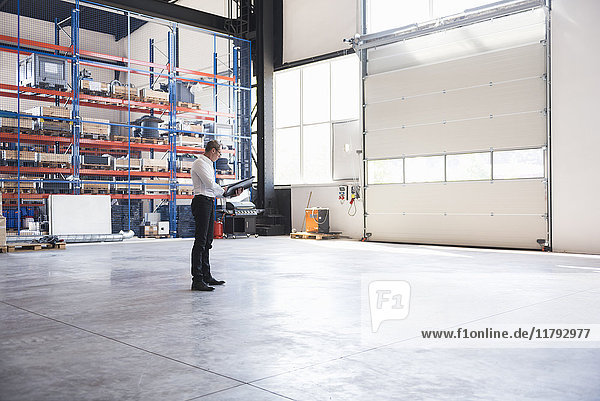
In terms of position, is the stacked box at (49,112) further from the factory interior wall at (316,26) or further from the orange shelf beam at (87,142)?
the factory interior wall at (316,26)

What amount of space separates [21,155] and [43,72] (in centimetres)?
244

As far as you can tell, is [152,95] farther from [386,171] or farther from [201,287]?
[201,287]

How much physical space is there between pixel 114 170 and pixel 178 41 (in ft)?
27.0

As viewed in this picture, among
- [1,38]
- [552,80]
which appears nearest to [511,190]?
[552,80]

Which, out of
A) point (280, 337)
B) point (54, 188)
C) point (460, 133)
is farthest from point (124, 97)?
point (280, 337)

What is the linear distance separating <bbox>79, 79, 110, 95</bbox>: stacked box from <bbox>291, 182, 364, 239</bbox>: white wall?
6.73 metres

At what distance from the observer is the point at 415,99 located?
14.2 m

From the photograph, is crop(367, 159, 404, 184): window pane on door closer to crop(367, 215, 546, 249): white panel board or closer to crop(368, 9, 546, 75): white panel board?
crop(367, 215, 546, 249): white panel board

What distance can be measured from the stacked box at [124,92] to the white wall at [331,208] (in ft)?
20.0

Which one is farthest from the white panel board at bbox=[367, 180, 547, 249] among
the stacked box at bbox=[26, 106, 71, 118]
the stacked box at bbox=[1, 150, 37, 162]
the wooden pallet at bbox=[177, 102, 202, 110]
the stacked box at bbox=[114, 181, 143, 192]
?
the stacked box at bbox=[1, 150, 37, 162]

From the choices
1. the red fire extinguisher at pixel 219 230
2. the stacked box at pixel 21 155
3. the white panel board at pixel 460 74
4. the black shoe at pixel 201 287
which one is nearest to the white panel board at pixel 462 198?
the white panel board at pixel 460 74

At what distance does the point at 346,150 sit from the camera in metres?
16.1

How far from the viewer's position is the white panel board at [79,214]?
46.7ft

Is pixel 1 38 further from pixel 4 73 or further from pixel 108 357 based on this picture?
pixel 108 357
